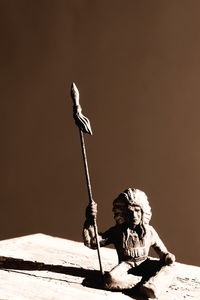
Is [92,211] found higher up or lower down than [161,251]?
higher up

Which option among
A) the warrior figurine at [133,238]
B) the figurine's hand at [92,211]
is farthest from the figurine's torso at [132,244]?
the figurine's hand at [92,211]

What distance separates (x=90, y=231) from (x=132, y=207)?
0.17m

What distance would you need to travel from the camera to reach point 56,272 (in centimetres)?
183

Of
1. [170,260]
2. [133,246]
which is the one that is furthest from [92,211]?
[170,260]

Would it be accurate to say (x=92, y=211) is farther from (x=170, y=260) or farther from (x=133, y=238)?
(x=170, y=260)

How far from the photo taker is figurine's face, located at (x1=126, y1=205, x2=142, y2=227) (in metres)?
1.69

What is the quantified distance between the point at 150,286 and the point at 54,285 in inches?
12.5

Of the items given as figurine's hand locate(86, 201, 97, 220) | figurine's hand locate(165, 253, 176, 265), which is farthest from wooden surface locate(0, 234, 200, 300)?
figurine's hand locate(86, 201, 97, 220)

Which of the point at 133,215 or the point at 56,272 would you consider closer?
the point at 133,215

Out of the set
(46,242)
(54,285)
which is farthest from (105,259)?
(54,285)

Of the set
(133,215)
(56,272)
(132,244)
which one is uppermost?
(133,215)

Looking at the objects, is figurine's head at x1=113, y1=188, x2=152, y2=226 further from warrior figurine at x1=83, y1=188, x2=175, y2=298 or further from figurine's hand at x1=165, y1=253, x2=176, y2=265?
figurine's hand at x1=165, y1=253, x2=176, y2=265

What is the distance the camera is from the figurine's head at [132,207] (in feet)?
5.54

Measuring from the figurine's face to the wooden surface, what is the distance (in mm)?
231
